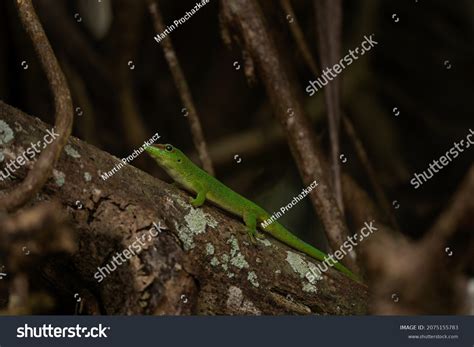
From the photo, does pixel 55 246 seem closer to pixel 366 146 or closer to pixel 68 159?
pixel 68 159

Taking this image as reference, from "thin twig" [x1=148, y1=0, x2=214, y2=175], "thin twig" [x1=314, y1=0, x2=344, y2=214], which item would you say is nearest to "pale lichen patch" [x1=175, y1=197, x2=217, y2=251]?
"thin twig" [x1=148, y1=0, x2=214, y2=175]

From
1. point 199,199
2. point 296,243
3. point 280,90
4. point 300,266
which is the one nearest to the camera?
point 300,266

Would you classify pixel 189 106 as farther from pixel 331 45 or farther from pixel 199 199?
pixel 331 45

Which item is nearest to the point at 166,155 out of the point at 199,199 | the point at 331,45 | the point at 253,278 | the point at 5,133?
the point at 199,199

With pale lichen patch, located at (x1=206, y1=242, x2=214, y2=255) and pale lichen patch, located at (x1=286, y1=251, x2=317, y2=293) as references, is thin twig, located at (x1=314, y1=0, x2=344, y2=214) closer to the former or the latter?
pale lichen patch, located at (x1=286, y1=251, x2=317, y2=293)

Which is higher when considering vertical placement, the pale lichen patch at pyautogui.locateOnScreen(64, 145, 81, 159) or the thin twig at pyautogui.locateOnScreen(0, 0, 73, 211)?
the thin twig at pyautogui.locateOnScreen(0, 0, 73, 211)

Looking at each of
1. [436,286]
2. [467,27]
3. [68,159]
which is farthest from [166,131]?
[436,286]

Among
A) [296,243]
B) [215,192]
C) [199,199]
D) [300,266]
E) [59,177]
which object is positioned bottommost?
[296,243]

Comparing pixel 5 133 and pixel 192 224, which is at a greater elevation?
pixel 5 133
